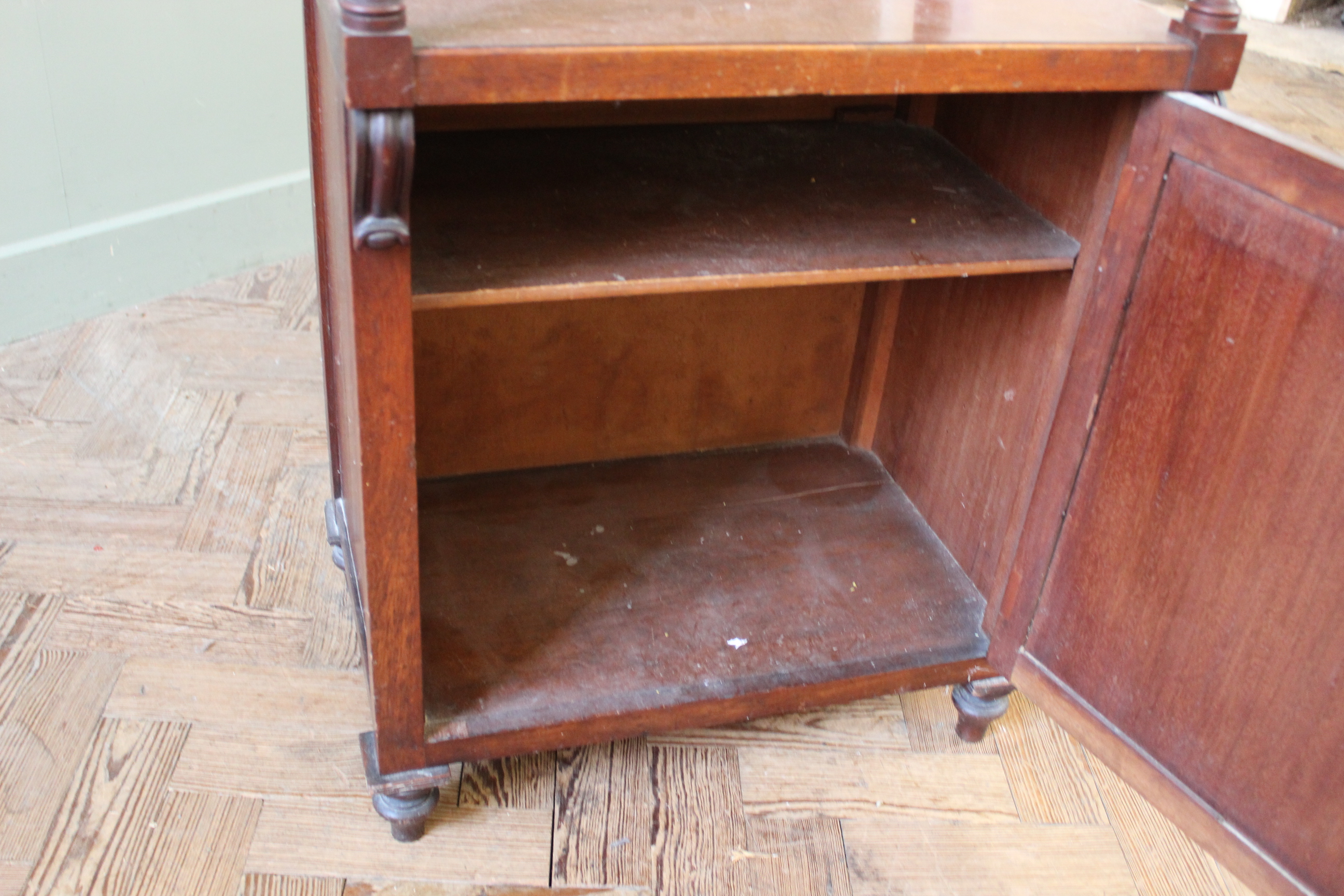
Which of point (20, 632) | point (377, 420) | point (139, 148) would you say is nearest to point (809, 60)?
point (377, 420)

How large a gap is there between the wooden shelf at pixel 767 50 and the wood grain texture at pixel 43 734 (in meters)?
0.82

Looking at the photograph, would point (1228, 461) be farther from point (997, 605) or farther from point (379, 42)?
point (379, 42)

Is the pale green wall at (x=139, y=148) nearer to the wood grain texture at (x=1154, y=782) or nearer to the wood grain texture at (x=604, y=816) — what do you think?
the wood grain texture at (x=604, y=816)

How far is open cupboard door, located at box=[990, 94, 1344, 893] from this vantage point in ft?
2.70

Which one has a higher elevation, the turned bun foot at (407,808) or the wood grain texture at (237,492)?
the turned bun foot at (407,808)

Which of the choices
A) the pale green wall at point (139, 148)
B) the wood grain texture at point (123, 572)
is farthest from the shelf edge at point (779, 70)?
the pale green wall at point (139, 148)

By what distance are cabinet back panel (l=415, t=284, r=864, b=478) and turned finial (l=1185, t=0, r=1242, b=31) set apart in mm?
562

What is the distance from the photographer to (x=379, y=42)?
2.35 ft

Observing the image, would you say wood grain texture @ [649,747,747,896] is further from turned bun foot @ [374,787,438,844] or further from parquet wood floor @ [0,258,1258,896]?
turned bun foot @ [374,787,438,844]

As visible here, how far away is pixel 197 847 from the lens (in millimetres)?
1141

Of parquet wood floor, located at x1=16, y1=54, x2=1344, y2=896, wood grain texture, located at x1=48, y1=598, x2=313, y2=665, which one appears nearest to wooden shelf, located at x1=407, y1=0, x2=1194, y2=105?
parquet wood floor, located at x1=16, y1=54, x2=1344, y2=896

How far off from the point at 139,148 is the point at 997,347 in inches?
54.9

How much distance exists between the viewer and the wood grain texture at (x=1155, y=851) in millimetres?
1189

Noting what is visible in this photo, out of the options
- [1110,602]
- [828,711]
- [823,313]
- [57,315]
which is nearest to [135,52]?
[57,315]
